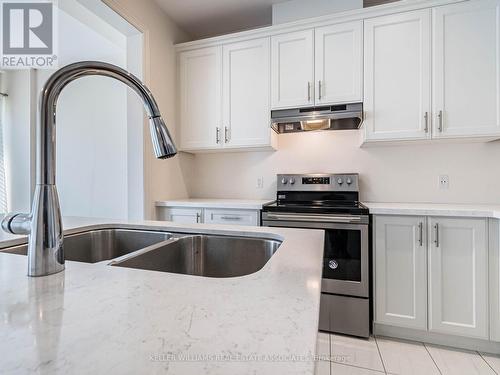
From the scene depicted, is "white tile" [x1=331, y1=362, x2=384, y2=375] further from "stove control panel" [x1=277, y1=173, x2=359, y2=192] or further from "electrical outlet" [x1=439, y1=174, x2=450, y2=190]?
"electrical outlet" [x1=439, y1=174, x2=450, y2=190]

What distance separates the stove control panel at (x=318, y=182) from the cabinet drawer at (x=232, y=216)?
562 mm

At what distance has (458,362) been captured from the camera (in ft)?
5.61

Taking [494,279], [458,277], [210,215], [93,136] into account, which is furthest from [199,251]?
[93,136]

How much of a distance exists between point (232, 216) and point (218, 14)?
6.42 ft

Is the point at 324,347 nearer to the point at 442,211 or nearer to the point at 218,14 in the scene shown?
the point at 442,211

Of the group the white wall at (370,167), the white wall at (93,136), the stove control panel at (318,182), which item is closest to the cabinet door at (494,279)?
the white wall at (370,167)

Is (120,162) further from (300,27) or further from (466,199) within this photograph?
(466,199)

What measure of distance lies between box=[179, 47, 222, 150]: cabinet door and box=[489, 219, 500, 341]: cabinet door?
2.21 m

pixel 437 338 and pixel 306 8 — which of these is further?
pixel 306 8

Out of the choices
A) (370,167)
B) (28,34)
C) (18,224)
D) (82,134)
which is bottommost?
(18,224)

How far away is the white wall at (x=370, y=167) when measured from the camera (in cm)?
226

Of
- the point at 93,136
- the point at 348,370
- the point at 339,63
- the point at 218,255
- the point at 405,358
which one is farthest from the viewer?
the point at 93,136

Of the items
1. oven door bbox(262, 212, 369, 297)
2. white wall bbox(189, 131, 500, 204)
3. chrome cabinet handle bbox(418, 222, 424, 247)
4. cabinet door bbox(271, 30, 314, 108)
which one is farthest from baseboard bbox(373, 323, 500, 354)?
cabinet door bbox(271, 30, 314, 108)

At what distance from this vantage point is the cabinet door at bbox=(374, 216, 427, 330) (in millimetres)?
1873
